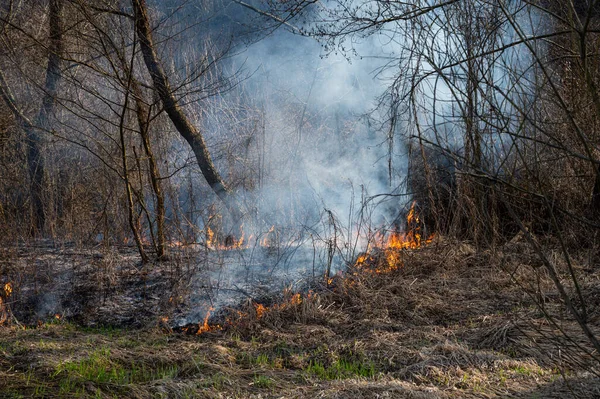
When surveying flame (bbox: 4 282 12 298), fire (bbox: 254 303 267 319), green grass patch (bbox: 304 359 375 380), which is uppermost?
flame (bbox: 4 282 12 298)

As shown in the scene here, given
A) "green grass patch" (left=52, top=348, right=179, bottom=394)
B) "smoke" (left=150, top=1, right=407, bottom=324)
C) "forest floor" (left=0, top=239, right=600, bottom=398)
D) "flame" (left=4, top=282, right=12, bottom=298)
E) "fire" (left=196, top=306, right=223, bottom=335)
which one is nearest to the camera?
"forest floor" (left=0, top=239, right=600, bottom=398)

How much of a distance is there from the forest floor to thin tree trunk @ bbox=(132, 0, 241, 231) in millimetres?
2453

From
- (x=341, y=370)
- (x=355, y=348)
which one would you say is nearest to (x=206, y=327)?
(x=355, y=348)

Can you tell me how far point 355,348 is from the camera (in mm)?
4996

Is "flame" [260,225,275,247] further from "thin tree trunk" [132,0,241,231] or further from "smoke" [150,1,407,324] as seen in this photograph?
"thin tree trunk" [132,0,241,231]

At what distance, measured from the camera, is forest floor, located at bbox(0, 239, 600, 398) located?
3.93 metres

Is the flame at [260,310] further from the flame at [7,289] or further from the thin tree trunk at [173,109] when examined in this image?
the flame at [7,289]

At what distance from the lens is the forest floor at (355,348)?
12.9 ft

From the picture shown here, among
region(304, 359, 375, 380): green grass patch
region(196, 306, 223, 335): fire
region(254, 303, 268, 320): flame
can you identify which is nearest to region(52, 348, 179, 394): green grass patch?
region(304, 359, 375, 380): green grass patch

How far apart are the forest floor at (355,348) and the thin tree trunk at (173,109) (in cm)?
245

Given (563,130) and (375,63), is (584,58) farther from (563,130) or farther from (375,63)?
(375,63)

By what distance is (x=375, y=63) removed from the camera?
50.5 ft

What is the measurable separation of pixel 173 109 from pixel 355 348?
4734 millimetres

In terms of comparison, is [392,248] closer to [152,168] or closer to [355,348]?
[355,348]
